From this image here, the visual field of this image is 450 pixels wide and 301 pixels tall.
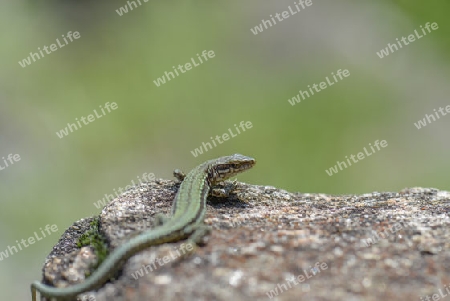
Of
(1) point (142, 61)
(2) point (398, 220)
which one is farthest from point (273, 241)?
(1) point (142, 61)

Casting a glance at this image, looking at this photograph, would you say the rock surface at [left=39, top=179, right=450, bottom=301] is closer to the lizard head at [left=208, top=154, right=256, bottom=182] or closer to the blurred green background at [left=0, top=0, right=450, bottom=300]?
the lizard head at [left=208, top=154, right=256, bottom=182]

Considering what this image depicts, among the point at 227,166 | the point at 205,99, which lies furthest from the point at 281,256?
the point at 205,99

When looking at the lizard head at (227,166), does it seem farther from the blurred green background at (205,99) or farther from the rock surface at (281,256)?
the blurred green background at (205,99)

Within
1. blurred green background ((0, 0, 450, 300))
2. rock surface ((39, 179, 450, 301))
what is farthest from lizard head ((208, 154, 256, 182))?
blurred green background ((0, 0, 450, 300))

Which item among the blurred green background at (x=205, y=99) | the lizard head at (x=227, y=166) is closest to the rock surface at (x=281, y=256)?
the lizard head at (x=227, y=166)

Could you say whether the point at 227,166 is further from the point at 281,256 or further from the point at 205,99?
the point at 205,99
